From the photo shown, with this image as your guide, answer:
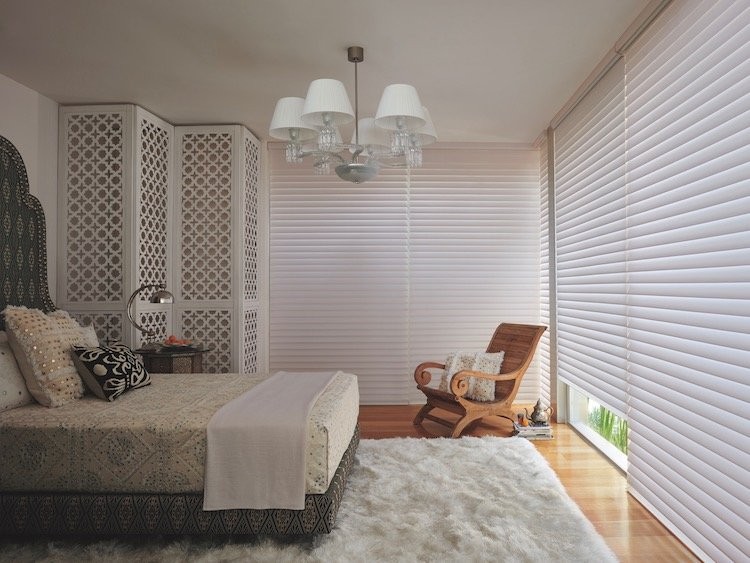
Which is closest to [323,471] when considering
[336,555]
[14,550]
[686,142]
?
[336,555]

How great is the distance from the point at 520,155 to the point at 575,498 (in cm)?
380

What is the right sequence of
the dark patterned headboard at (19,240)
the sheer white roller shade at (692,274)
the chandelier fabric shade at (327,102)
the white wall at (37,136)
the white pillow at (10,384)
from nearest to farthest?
the sheer white roller shade at (692,274) < the white pillow at (10,384) < the chandelier fabric shade at (327,102) < the dark patterned headboard at (19,240) < the white wall at (37,136)

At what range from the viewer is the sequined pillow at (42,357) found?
2.82 m

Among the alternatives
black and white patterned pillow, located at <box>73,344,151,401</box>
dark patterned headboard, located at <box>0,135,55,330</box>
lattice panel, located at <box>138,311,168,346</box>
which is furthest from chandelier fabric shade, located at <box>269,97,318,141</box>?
lattice panel, located at <box>138,311,168,346</box>

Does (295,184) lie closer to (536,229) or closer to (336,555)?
(536,229)

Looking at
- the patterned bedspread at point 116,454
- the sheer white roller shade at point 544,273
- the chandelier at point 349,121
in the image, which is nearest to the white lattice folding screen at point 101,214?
the chandelier at point 349,121

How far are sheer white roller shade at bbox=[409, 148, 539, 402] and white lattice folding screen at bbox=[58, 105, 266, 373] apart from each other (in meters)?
1.70

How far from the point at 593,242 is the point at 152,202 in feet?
12.1

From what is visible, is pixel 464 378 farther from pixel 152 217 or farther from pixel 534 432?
pixel 152 217

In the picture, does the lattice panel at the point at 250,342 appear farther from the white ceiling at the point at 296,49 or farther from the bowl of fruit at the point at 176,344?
the white ceiling at the point at 296,49

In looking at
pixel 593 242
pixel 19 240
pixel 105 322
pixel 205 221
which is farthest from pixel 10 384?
pixel 593 242

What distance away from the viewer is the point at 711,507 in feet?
7.72

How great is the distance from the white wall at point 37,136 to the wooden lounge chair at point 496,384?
3.27 m

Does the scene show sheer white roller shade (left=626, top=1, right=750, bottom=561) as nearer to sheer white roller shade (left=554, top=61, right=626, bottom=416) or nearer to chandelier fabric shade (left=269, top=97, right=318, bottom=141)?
sheer white roller shade (left=554, top=61, right=626, bottom=416)
